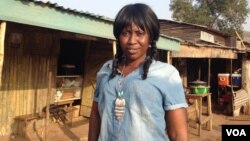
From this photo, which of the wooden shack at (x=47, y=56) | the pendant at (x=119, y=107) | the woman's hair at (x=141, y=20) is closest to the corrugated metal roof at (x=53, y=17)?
→ the wooden shack at (x=47, y=56)

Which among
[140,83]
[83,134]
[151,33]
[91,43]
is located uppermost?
[91,43]

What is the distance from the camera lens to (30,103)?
8.23m

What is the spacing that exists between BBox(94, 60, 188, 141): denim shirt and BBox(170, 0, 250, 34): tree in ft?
115

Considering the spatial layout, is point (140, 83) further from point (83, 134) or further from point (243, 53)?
point (243, 53)

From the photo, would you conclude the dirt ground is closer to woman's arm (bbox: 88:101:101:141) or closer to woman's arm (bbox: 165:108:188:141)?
woman's arm (bbox: 88:101:101:141)

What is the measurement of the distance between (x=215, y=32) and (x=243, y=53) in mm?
9938

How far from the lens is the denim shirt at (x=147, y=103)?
5.67 ft

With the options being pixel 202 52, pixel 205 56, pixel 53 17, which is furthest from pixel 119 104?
pixel 205 56

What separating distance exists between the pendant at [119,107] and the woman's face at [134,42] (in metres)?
0.25

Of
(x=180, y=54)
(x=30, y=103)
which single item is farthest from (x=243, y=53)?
(x=30, y=103)

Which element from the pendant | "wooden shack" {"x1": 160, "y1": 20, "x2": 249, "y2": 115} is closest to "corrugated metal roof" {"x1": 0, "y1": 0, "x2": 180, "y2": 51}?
the pendant

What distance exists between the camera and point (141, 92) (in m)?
1.73

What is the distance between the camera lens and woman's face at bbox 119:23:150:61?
71.1 inches

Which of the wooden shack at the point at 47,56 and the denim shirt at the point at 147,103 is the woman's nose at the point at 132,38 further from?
the wooden shack at the point at 47,56
